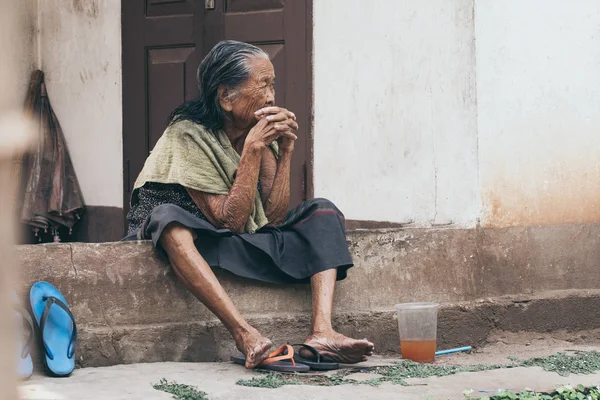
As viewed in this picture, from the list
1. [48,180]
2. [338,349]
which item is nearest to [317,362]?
[338,349]

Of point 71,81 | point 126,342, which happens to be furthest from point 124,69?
point 126,342

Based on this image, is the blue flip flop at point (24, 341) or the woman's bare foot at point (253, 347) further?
the woman's bare foot at point (253, 347)

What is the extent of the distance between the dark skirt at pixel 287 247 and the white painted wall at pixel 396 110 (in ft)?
2.90

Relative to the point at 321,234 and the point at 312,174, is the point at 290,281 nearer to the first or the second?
the point at 321,234

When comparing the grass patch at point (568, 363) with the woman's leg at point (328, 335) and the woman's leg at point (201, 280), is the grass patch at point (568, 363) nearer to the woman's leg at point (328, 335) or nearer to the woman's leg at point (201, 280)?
the woman's leg at point (328, 335)

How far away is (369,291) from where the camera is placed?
4.42 m

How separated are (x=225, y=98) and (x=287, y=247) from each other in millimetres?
682

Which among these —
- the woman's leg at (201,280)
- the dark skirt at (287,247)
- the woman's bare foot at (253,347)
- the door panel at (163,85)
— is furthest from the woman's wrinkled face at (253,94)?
A: the door panel at (163,85)

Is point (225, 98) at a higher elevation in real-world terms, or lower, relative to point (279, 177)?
higher

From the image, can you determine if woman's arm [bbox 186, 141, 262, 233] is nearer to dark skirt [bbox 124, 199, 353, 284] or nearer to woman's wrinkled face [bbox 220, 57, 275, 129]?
dark skirt [bbox 124, 199, 353, 284]

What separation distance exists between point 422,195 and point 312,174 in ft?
2.18

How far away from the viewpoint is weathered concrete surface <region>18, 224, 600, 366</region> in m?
3.89

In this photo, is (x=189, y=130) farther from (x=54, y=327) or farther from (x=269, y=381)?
(x=269, y=381)

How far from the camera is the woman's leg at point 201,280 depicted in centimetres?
372
